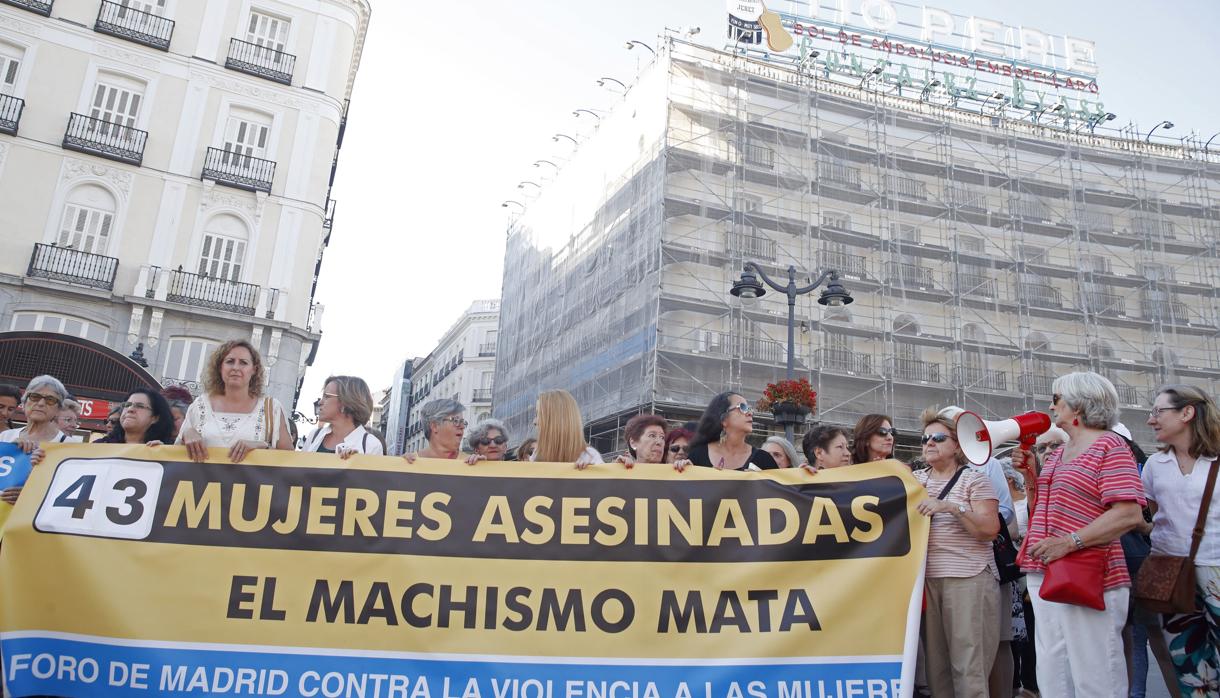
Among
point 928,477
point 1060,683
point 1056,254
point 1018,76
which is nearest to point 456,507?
point 928,477

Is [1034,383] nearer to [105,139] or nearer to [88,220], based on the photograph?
[88,220]

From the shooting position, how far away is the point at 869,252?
25.3 meters

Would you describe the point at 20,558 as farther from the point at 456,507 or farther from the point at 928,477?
the point at 928,477

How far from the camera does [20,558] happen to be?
3.90 meters

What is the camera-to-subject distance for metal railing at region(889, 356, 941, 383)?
2419 centimetres

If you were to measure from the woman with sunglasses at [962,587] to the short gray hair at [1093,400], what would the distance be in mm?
535

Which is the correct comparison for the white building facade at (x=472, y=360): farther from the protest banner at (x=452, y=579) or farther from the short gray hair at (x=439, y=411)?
the protest banner at (x=452, y=579)

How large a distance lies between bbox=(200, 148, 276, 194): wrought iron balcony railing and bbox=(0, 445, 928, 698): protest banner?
58.1ft

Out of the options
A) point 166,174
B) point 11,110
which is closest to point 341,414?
point 166,174

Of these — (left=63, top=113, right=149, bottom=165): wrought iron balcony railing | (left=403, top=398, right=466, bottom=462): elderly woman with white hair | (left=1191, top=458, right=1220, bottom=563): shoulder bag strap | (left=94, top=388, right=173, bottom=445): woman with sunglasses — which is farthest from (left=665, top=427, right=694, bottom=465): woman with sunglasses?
(left=63, top=113, right=149, bottom=165): wrought iron balcony railing

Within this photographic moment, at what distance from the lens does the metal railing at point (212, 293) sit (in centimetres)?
1928

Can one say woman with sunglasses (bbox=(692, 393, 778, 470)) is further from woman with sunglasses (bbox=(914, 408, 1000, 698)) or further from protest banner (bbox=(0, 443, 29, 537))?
protest banner (bbox=(0, 443, 29, 537))

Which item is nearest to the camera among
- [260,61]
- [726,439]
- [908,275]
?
[726,439]

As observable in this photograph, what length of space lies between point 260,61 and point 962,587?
21.7 metres
